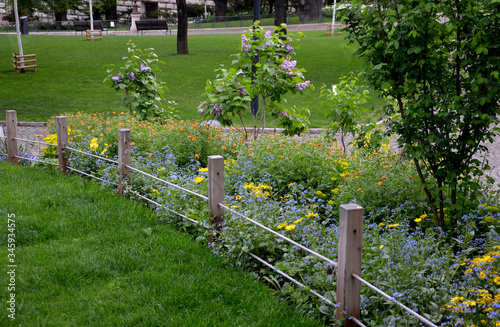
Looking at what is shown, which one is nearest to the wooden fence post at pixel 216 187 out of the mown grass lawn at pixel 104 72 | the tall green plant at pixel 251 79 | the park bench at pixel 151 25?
the tall green plant at pixel 251 79

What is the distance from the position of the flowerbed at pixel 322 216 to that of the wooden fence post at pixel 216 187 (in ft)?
0.57

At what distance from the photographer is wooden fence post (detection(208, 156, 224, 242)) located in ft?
14.5

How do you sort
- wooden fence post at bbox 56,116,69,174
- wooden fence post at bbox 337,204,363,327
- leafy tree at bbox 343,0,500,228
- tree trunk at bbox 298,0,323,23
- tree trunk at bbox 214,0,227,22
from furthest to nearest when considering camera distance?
tree trunk at bbox 214,0,227,22, tree trunk at bbox 298,0,323,23, wooden fence post at bbox 56,116,69,174, leafy tree at bbox 343,0,500,228, wooden fence post at bbox 337,204,363,327

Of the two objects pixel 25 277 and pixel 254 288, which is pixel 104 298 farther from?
pixel 254 288

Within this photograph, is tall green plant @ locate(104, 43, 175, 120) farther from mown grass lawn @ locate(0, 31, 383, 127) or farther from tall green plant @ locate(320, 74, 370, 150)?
mown grass lawn @ locate(0, 31, 383, 127)

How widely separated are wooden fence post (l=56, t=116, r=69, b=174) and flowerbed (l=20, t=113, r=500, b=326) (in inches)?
7.1

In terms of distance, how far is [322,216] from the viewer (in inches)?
181

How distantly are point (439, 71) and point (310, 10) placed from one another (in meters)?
45.2

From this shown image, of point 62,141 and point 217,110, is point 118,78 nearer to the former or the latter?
point 62,141

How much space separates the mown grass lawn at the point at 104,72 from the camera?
15.9 meters

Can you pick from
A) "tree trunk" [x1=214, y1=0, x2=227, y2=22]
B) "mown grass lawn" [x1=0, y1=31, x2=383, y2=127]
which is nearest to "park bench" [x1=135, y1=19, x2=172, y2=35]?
"mown grass lawn" [x1=0, y1=31, x2=383, y2=127]

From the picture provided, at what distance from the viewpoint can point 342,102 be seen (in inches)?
291

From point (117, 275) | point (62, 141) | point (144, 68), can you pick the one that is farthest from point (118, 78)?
point (117, 275)

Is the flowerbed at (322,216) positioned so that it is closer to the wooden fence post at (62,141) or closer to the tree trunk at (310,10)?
the wooden fence post at (62,141)
